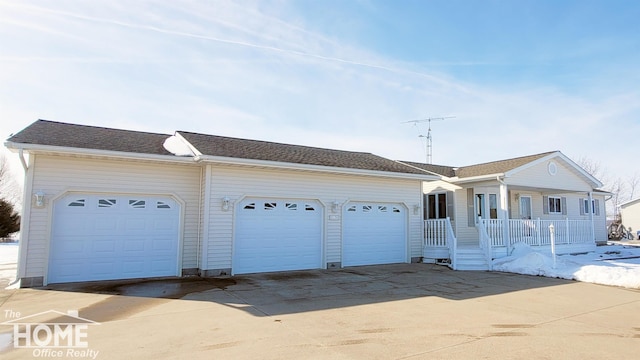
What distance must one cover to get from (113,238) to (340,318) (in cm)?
661

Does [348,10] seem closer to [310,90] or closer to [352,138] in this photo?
[310,90]

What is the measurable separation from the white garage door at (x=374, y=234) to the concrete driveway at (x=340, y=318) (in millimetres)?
2509

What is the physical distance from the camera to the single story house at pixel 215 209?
897 centimetres

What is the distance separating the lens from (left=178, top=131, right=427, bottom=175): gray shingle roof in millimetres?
10672

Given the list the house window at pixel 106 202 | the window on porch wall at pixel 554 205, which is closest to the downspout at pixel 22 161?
the house window at pixel 106 202

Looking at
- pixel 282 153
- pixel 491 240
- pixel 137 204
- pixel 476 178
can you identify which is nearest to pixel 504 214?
pixel 491 240

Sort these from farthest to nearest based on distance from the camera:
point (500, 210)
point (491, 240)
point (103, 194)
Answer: point (500, 210) < point (491, 240) < point (103, 194)

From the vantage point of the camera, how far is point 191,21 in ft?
31.2

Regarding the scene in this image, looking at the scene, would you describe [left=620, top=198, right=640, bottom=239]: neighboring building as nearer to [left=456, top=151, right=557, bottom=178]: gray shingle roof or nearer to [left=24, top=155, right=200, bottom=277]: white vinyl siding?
[left=456, top=151, right=557, bottom=178]: gray shingle roof

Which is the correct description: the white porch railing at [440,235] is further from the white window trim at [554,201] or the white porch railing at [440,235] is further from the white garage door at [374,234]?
the white window trim at [554,201]

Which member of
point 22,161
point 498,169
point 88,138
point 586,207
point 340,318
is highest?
point 88,138

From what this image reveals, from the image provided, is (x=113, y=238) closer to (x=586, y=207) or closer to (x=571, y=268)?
(x=571, y=268)

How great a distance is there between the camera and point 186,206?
10398 millimetres

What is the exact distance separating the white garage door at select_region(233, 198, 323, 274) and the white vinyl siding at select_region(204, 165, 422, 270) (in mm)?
227
